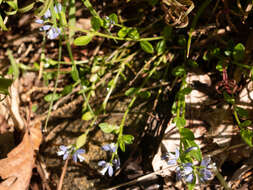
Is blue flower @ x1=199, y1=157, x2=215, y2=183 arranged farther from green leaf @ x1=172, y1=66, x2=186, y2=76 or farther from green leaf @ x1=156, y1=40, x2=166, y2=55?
green leaf @ x1=156, y1=40, x2=166, y2=55

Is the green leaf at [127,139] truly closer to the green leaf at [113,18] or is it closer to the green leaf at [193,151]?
the green leaf at [193,151]

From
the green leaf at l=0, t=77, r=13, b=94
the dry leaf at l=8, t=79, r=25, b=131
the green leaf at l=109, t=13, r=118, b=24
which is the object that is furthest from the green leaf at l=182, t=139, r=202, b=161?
the dry leaf at l=8, t=79, r=25, b=131

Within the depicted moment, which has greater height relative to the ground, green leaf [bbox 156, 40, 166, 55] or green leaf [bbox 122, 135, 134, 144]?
green leaf [bbox 156, 40, 166, 55]

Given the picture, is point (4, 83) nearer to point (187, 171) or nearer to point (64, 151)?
point (64, 151)

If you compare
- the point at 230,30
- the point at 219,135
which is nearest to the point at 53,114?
the point at 219,135

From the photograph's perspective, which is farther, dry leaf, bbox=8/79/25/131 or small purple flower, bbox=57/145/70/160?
dry leaf, bbox=8/79/25/131

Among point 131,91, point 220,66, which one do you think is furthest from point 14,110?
point 220,66

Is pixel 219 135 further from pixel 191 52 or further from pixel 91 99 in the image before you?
pixel 91 99

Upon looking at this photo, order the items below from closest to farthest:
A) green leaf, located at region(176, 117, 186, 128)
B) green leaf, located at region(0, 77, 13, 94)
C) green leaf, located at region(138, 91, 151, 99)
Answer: green leaf, located at region(0, 77, 13, 94)
green leaf, located at region(176, 117, 186, 128)
green leaf, located at region(138, 91, 151, 99)
